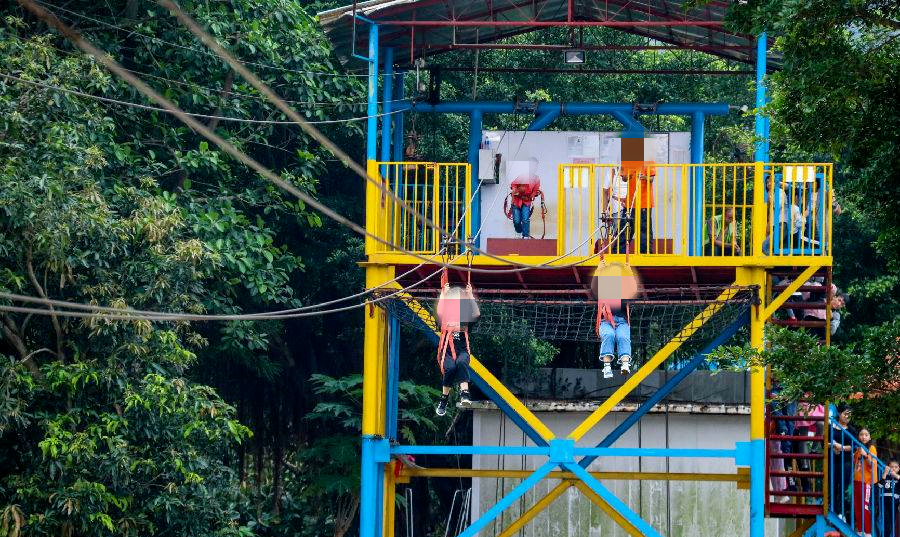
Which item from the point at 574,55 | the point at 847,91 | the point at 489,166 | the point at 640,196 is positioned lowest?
the point at 640,196

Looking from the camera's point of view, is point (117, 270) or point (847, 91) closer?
point (847, 91)

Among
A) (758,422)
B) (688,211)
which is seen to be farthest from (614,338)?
(688,211)

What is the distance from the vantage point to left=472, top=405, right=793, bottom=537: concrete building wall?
22.0 m

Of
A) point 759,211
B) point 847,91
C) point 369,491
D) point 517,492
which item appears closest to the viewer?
point 847,91

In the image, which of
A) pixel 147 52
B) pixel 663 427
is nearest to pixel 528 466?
pixel 663 427

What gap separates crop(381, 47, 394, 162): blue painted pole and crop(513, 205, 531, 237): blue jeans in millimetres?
1740

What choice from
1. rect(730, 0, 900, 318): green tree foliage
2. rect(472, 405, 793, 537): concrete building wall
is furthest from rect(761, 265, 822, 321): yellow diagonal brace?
A: rect(472, 405, 793, 537): concrete building wall

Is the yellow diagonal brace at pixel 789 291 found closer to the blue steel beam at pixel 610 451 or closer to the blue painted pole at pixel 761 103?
the blue painted pole at pixel 761 103

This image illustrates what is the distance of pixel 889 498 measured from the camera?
19031mm

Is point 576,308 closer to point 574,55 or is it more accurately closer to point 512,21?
point 574,55

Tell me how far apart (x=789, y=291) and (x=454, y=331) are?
12.0 ft

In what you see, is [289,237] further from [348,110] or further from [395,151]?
[395,151]

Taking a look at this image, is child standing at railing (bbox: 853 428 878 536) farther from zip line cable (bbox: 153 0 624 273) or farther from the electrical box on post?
the electrical box on post

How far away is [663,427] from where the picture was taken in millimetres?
22234
